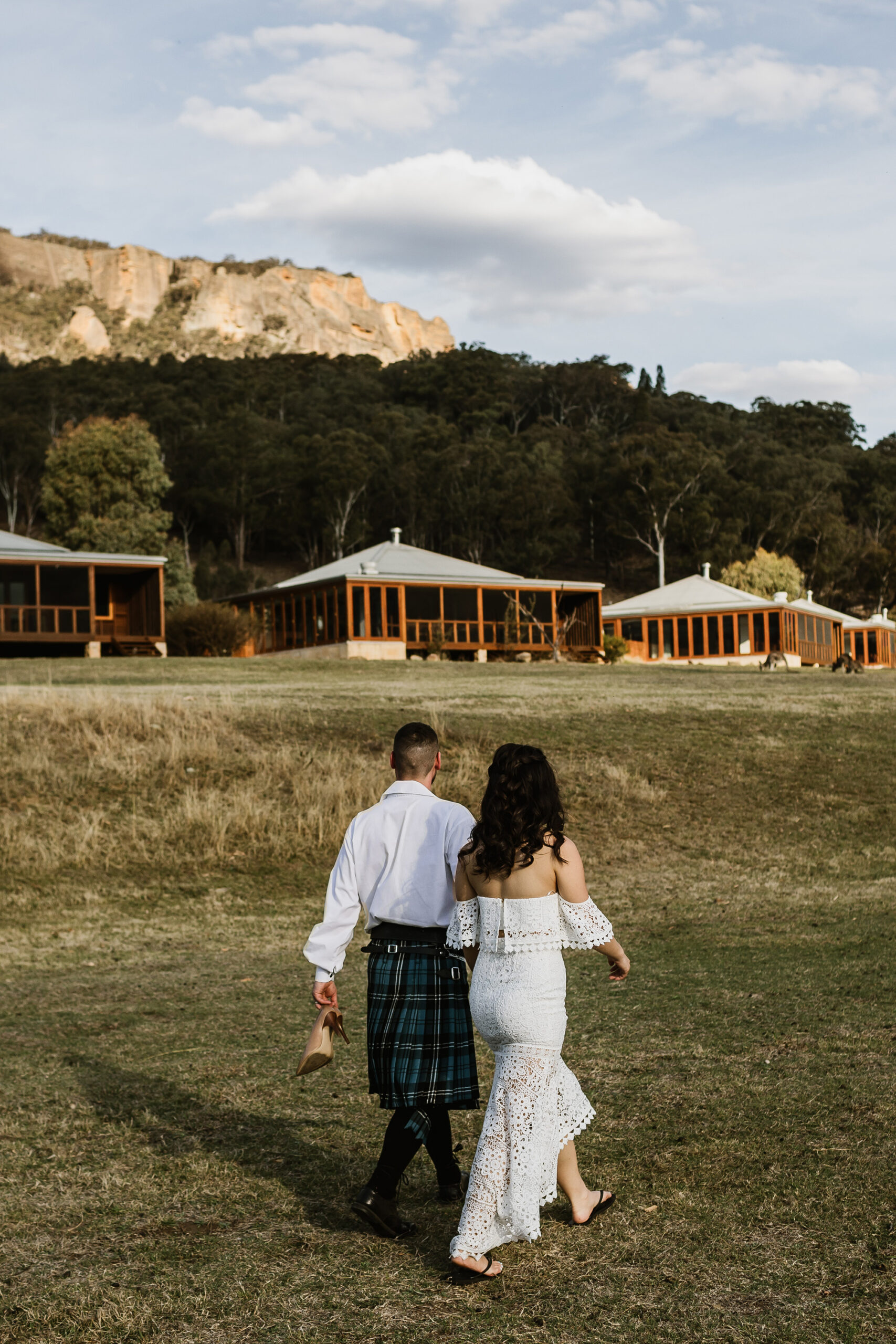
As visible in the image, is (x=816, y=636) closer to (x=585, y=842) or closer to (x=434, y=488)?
(x=434, y=488)

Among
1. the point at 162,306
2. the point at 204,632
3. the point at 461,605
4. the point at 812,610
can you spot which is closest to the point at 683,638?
the point at 812,610

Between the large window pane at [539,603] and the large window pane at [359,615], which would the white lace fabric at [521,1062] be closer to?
the large window pane at [359,615]

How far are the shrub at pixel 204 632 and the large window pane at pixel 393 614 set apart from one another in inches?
160

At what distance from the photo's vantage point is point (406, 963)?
3.78 meters

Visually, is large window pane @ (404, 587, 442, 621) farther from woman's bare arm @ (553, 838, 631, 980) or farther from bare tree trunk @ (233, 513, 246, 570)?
woman's bare arm @ (553, 838, 631, 980)

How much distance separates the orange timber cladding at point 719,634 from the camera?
42.6 metres

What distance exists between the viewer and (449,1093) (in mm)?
3723

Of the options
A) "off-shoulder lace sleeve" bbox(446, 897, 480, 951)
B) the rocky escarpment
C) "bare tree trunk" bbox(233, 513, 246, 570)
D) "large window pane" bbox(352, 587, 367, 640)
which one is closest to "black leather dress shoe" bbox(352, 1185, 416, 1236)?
"off-shoulder lace sleeve" bbox(446, 897, 480, 951)

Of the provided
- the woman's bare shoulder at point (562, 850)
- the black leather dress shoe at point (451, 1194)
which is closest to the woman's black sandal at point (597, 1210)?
the black leather dress shoe at point (451, 1194)

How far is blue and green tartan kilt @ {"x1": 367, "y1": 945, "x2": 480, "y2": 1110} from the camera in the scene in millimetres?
3701

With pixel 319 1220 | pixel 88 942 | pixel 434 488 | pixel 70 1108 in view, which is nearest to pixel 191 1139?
pixel 70 1108

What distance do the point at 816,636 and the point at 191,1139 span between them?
4517 cm

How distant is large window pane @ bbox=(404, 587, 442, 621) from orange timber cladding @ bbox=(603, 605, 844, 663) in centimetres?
987

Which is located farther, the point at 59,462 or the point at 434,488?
the point at 434,488
